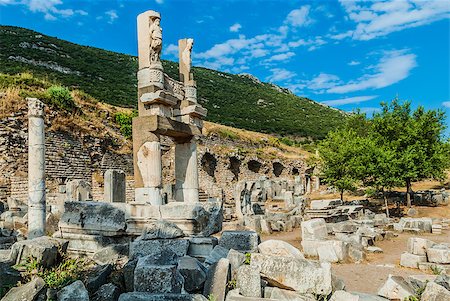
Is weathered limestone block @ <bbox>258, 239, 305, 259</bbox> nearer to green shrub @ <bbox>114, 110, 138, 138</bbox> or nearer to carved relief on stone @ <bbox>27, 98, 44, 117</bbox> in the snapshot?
carved relief on stone @ <bbox>27, 98, 44, 117</bbox>

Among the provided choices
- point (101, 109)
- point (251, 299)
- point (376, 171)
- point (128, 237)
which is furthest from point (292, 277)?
point (101, 109)

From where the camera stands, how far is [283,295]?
4.89 meters

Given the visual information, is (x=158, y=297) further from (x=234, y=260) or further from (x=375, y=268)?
(x=375, y=268)

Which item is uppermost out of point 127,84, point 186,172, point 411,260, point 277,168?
point 127,84

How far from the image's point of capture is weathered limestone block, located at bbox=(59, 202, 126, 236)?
689 centimetres

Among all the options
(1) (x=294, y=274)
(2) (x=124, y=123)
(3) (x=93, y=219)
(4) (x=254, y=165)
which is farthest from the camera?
(4) (x=254, y=165)

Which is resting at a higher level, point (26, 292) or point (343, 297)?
point (26, 292)

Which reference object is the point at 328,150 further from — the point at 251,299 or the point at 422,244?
the point at 251,299

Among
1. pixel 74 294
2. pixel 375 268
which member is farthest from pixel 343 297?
pixel 375 268

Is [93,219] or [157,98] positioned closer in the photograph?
[93,219]

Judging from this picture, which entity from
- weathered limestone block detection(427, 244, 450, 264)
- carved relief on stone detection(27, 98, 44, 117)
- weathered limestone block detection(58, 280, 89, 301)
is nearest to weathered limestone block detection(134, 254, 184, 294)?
weathered limestone block detection(58, 280, 89, 301)

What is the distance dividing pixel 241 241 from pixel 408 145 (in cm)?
1981

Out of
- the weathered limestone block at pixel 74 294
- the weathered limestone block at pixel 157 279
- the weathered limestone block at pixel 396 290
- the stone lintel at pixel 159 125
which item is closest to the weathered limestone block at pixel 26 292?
the weathered limestone block at pixel 74 294

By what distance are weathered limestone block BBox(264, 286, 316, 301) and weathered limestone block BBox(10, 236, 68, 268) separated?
3471 millimetres
